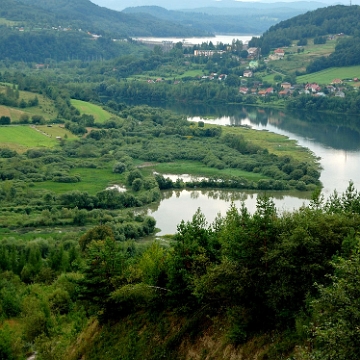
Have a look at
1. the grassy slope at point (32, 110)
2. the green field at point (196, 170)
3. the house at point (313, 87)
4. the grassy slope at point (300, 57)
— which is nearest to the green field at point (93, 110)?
the grassy slope at point (32, 110)

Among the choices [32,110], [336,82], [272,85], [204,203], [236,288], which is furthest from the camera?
[272,85]

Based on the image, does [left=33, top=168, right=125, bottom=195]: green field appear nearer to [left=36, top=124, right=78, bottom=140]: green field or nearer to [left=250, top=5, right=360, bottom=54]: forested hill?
[left=36, top=124, right=78, bottom=140]: green field

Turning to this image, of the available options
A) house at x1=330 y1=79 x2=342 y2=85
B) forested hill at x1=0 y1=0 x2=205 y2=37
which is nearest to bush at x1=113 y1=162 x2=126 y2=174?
house at x1=330 y1=79 x2=342 y2=85

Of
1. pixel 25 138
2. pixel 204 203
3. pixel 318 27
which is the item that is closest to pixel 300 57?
pixel 318 27

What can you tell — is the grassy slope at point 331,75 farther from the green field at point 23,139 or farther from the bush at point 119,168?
the bush at point 119,168

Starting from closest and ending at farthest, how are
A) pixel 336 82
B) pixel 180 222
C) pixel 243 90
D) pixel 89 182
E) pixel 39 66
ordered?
pixel 180 222, pixel 89 182, pixel 336 82, pixel 243 90, pixel 39 66

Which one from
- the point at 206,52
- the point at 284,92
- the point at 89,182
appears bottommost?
the point at 89,182

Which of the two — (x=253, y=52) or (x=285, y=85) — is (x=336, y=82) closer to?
(x=285, y=85)
